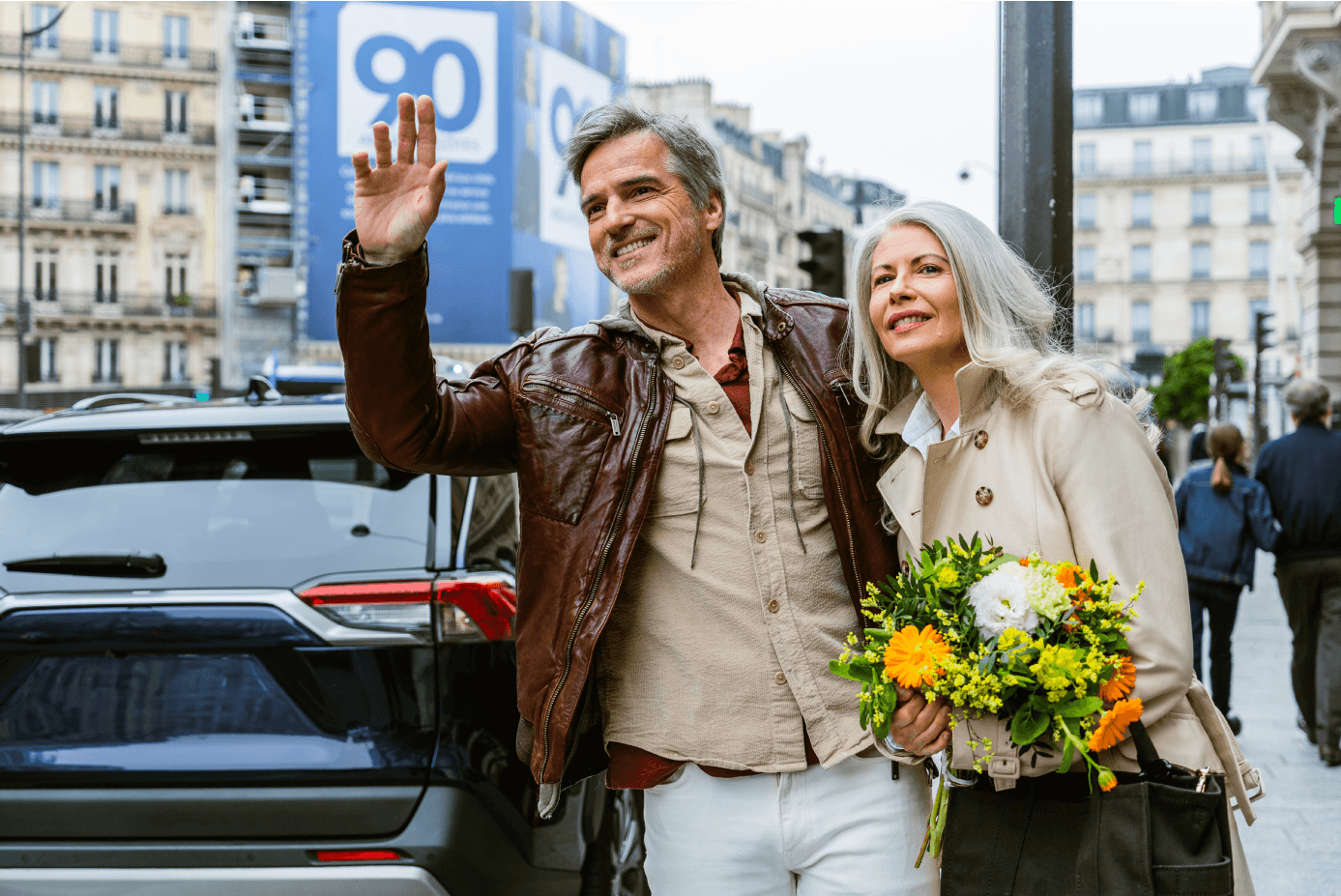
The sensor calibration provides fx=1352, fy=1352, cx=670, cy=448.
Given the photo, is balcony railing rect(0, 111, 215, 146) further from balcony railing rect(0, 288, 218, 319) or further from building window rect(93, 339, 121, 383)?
building window rect(93, 339, 121, 383)

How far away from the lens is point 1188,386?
165 feet

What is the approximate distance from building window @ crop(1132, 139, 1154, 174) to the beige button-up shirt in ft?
271

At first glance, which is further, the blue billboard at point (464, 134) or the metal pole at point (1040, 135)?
the blue billboard at point (464, 134)

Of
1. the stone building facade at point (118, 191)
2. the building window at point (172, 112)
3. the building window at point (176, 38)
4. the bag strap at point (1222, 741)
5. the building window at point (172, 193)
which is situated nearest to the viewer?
the bag strap at point (1222, 741)

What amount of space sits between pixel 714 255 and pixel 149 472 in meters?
1.42

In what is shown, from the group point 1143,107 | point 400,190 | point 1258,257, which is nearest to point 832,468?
point 400,190

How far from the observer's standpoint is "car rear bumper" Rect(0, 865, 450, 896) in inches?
108

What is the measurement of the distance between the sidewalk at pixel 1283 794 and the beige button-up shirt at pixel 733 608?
10.3 feet

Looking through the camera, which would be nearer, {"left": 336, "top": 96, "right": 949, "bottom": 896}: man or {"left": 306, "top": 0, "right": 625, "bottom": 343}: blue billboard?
{"left": 336, "top": 96, "right": 949, "bottom": 896}: man

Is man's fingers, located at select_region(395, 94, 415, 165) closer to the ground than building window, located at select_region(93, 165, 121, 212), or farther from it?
closer to the ground

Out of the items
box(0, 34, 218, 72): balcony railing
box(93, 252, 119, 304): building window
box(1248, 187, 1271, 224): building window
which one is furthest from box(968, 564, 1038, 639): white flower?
box(1248, 187, 1271, 224): building window

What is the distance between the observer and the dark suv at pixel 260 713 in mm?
2777

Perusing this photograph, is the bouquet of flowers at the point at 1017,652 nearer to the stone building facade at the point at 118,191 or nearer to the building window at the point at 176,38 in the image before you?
the stone building facade at the point at 118,191

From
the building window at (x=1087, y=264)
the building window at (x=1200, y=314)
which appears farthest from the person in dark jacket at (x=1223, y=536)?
the building window at (x=1200, y=314)
